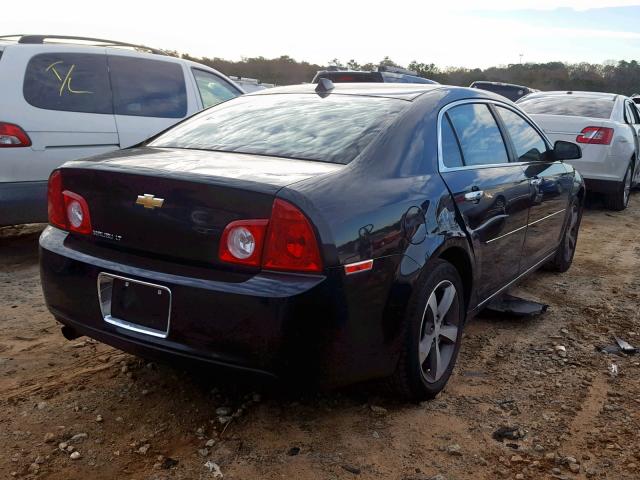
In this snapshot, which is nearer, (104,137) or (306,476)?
(306,476)

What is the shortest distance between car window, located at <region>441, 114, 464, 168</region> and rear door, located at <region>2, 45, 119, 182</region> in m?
3.40

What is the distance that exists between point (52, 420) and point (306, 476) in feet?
3.95

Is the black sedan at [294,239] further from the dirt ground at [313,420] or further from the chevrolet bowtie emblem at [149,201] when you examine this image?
the dirt ground at [313,420]

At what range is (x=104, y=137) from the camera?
5.80 meters

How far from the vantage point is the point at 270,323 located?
2.47 meters

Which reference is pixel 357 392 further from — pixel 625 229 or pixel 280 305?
pixel 625 229

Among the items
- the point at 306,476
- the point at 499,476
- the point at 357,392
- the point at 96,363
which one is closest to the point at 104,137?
the point at 96,363

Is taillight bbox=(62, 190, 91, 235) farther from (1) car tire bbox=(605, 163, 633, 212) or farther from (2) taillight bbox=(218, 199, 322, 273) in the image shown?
(1) car tire bbox=(605, 163, 633, 212)

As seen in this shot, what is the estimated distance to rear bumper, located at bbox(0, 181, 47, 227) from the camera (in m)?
5.16

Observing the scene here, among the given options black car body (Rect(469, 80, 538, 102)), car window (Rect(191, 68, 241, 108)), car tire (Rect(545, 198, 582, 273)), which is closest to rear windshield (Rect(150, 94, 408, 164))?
car tire (Rect(545, 198, 582, 273))

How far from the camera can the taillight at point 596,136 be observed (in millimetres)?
8375

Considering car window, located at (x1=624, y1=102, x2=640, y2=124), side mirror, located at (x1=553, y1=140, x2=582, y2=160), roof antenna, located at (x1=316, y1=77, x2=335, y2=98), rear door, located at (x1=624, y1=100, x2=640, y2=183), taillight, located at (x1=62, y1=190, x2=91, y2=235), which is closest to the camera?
taillight, located at (x1=62, y1=190, x2=91, y2=235)

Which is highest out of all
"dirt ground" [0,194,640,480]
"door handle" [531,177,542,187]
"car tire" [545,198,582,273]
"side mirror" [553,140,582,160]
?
"side mirror" [553,140,582,160]

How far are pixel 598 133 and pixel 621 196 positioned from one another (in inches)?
43.7
